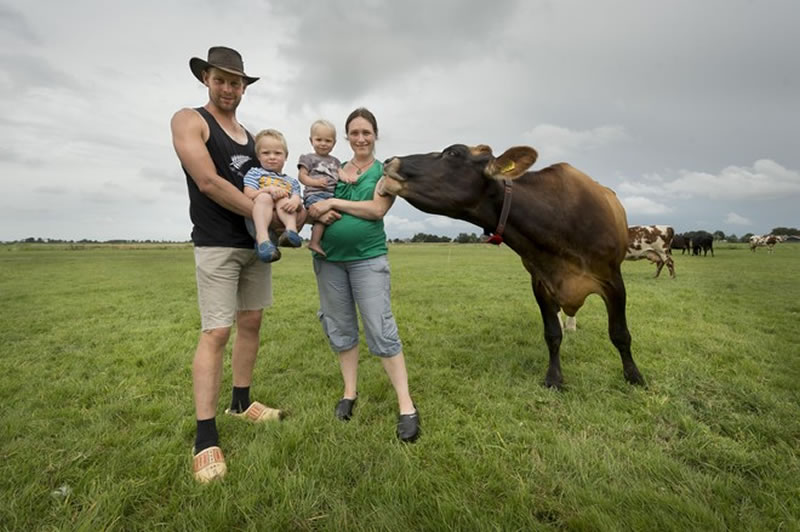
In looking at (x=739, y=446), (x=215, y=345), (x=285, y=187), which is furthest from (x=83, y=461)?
(x=739, y=446)

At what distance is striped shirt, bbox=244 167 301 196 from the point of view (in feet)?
9.87

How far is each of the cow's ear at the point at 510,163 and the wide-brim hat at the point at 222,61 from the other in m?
2.12

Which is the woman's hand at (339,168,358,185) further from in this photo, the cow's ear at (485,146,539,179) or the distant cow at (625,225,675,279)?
the distant cow at (625,225,675,279)

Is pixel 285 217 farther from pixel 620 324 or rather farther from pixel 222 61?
pixel 620 324

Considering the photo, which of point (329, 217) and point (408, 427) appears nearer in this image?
point (329, 217)

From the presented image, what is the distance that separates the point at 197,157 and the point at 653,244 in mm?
17437

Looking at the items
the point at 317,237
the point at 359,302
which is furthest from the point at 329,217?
the point at 359,302

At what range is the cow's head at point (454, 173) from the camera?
131 inches

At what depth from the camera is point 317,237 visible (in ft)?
10.3

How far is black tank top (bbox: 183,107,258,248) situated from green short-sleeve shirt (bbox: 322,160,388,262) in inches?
27.1

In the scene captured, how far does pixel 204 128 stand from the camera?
9.17 feet

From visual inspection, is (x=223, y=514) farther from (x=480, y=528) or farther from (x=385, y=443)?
(x=480, y=528)

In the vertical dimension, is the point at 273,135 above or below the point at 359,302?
above

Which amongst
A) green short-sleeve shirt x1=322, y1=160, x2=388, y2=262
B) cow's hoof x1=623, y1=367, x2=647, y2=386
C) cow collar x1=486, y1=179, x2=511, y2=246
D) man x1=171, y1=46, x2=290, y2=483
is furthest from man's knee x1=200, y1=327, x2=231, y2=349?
cow's hoof x1=623, y1=367, x2=647, y2=386
